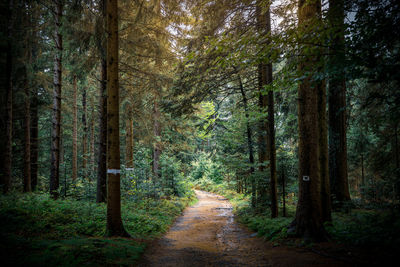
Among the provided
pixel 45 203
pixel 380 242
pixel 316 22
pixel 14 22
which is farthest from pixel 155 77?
pixel 380 242

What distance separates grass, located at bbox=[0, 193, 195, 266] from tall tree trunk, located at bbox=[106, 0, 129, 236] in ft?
1.70

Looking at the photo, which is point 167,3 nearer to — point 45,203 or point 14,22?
point 14,22

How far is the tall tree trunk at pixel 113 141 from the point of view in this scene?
20.5 ft

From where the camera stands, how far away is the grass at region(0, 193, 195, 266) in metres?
3.78

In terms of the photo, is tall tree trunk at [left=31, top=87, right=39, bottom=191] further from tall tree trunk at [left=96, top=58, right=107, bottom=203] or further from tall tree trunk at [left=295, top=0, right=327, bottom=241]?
tall tree trunk at [left=295, top=0, right=327, bottom=241]

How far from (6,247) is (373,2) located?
26.6ft

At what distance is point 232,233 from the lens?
27.3 feet

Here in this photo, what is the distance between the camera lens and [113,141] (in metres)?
6.41

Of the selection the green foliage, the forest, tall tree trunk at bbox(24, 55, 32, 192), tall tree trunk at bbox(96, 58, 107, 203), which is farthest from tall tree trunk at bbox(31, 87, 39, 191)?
the green foliage

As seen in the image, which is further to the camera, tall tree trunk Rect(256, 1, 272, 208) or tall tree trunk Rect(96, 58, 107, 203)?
tall tree trunk Rect(96, 58, 107, 203)

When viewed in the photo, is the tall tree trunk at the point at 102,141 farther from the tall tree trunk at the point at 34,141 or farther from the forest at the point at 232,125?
the tall tree trunk at the point at 34,141

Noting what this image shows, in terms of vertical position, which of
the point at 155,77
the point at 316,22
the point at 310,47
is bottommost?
the point at 310,47

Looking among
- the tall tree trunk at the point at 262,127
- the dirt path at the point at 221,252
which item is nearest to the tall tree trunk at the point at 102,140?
the dirt path at the point at 221,252

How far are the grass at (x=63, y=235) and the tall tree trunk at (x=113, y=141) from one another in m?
0.52
